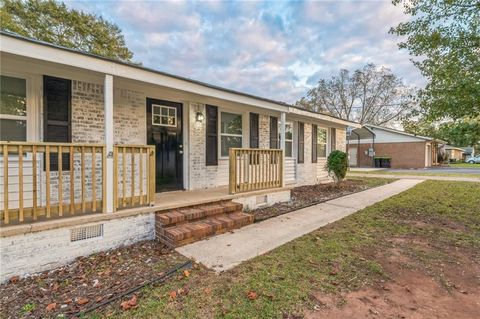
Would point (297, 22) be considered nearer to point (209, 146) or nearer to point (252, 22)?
point (252, 22)

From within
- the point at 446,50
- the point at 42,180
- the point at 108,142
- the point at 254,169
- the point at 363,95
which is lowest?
the point at 42,180

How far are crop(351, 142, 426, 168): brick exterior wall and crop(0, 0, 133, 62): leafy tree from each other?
24556mm

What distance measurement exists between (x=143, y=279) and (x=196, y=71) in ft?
55.8

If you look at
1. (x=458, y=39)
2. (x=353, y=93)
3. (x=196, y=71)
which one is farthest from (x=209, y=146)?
(x=353, y=93)

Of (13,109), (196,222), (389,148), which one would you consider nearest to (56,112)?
(13,109)

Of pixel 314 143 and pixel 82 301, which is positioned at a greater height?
pixel 314 143

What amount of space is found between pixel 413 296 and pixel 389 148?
26.0 meters

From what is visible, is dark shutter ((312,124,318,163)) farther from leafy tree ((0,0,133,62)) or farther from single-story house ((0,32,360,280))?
leafy tree ((0,0,133,62))

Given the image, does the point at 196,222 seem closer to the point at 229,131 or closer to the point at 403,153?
the point at 229,131

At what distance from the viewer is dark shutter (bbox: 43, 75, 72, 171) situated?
4227 millimetres

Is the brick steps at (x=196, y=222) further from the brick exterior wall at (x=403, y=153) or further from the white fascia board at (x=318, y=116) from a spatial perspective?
the brick exterior wall at (x=403, y=153)

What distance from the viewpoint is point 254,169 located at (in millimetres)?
6254

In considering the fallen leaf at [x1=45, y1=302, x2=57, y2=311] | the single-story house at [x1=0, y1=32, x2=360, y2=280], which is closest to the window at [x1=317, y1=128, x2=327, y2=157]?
the single-story house at [x1=0, y1=32, x2=360, y2=280]

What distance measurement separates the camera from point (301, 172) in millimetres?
9750
